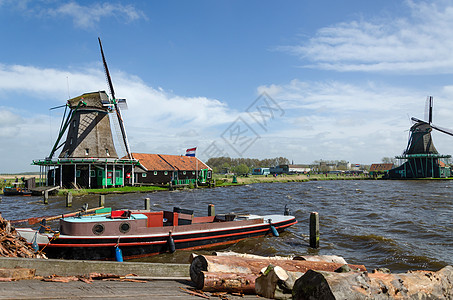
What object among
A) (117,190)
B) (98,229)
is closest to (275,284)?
(98,229)

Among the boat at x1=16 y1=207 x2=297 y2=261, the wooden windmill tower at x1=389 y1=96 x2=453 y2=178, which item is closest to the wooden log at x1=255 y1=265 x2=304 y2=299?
the boat at x1=16 y1=207 x2=297 y2=261

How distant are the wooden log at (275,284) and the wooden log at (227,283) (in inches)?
11.1

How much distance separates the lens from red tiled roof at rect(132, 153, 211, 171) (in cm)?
5216

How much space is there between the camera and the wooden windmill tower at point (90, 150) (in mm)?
42531

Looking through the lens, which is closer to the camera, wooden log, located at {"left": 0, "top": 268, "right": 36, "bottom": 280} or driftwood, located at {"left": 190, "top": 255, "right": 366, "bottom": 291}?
wooden log, located at {"left": 0, "top": 268, "right": 36, "bottom": 280}

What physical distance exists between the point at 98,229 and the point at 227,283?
901cm

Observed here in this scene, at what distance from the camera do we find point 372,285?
4.38 meters

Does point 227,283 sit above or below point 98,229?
above

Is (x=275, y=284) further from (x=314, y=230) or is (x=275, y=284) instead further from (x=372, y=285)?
(x=314, y=230)

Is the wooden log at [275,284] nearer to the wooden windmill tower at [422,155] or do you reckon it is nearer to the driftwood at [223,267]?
the driftwood at [223,267]

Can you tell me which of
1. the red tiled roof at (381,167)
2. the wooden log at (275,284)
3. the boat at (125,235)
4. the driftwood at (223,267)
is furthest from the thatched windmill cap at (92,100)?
the red tiled roof at (381,167)

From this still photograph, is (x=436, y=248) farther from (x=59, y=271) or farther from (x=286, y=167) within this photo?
(x=286, y=167)

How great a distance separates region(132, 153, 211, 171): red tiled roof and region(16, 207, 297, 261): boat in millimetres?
37133

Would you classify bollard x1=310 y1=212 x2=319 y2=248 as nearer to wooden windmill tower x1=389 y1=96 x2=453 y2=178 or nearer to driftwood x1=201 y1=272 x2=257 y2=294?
driftwood x1=201 y1=272 x2=257 y2=294
